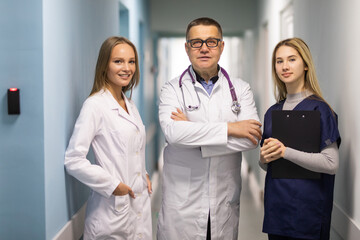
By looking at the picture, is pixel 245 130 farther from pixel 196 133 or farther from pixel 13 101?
pixel 13 101

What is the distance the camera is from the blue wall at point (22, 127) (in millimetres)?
1728

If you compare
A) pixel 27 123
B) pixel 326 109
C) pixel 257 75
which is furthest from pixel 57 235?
pixel 257 75

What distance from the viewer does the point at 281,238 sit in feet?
6.36

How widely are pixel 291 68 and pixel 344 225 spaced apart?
2.63ft

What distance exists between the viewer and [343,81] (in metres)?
2.14

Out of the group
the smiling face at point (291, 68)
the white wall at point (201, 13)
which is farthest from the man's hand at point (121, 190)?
the white wall at point (201, 13)

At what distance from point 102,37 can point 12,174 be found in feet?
4.54

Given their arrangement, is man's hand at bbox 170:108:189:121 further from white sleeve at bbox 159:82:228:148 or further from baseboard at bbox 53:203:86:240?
baseboard at bbox 53:203:86:240

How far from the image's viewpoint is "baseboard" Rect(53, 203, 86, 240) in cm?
197

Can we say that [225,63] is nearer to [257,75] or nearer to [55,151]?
[257,75]

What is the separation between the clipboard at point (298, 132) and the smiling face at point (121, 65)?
29.1 inches

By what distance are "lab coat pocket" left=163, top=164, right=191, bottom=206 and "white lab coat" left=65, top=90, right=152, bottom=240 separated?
0.42 feet

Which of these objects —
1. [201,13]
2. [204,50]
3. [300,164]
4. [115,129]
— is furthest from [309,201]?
[201,13]

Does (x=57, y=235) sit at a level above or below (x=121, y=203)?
below
